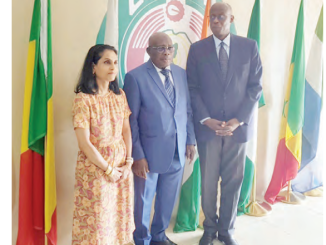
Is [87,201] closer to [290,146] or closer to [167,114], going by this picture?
[167,114]

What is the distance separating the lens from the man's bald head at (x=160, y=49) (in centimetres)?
238

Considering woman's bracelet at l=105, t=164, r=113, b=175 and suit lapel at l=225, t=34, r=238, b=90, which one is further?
suit lapel at l=225, t=34, r=238, b=90

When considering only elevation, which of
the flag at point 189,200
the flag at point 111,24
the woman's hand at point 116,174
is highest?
the flag at point 111,24

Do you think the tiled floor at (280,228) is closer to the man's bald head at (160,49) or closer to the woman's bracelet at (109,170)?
the woman's bracelet at (109,170)

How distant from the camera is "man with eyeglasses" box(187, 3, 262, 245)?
8.43 ft

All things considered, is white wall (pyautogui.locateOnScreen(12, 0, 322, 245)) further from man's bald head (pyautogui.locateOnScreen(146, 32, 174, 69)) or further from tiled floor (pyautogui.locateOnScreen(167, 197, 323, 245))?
tiled floor (pyautogui.locateOnScreen(167, 197, 323, 245))

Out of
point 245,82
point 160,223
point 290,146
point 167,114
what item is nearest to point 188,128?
point 167,114

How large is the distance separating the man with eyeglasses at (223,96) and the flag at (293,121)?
986 millimetres

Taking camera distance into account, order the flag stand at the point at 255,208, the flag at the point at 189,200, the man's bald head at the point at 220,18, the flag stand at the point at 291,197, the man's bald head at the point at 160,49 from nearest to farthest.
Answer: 1. the man's bald head at the point at 160,49
2. the man's bald head at the point at 220,18
3. the flag at the point at 189,200
4. the flag stand at the point at 255,208
5. the flag stand at the point at 291,197

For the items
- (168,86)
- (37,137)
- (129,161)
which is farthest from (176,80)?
(37,137)

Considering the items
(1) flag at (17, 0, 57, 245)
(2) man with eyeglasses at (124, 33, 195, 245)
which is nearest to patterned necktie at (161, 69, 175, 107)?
(2) man with eyeglasses at (124, 33, 195, 245)

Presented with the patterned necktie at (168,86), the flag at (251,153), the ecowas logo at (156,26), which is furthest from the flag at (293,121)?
the patterned necktie at (168,86)

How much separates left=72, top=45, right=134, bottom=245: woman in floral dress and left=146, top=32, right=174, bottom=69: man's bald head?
0.35m

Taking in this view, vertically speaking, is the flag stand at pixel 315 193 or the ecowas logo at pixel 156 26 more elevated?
the ecowas logo at pixel 156 26
